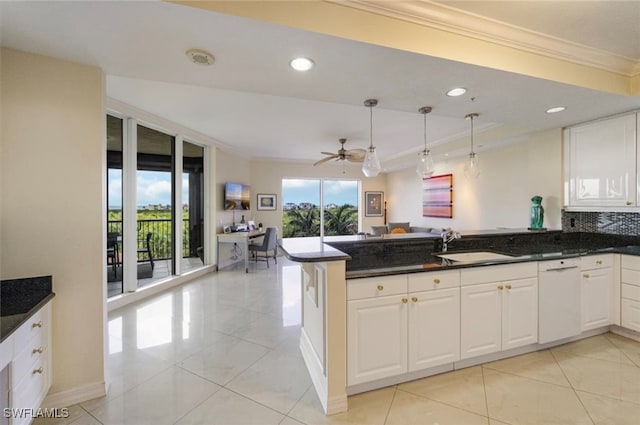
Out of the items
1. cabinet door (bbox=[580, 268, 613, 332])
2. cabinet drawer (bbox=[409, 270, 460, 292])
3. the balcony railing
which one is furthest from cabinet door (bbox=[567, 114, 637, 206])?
the balcony railing

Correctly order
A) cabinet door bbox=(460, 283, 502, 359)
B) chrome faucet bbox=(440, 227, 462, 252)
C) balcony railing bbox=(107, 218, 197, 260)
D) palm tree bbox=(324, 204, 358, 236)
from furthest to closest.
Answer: palm tree bbox=(324, 204, 358, 236) < balcony railing bbox=(107, 218, 197, 260) < chrome faucet bbox=(440, 227, 462, 252) < cabinet door bbox=(460, 283, 502, 359)

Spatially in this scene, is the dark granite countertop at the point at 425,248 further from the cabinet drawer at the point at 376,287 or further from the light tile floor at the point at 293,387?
the light tile floor at the point at 293,387

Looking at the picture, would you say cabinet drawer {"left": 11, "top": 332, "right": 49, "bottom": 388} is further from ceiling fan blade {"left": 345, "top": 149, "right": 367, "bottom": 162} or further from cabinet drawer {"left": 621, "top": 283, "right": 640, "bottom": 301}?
cabinet drawer {"left": 621, "top": 283, "right": 640, "bottom": 301}

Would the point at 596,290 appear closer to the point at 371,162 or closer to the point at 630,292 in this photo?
the point at 630,292

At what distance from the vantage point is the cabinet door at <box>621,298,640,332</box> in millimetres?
2598

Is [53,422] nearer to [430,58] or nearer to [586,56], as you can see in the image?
[430,58]

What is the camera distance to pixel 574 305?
2467mm

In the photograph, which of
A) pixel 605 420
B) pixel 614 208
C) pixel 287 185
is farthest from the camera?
pixel 287 185

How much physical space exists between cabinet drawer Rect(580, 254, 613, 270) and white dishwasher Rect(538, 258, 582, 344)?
0.14 metres

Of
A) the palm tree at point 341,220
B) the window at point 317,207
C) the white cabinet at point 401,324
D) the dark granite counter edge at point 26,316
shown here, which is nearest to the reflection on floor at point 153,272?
the dark granite counter edge at point 26,316

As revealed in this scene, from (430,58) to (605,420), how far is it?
99.2 inches

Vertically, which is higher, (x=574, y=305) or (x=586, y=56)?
(x=586, y=56)

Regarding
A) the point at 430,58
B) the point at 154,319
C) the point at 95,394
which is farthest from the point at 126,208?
the point at 430,58

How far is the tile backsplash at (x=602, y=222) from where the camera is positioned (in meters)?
3.03
